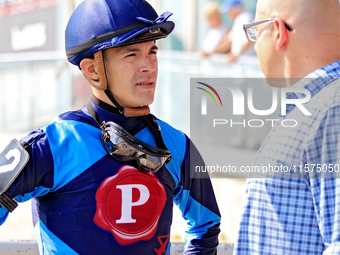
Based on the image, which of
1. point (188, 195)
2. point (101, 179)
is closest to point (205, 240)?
point (188, 195)

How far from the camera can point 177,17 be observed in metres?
8.59

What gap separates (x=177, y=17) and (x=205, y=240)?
6990mm

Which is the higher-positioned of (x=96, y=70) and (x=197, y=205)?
(x=96, y=70)

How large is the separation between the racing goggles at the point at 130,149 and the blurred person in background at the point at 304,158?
58 centimetres

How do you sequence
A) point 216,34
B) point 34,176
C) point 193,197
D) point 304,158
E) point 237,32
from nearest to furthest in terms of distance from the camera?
point 304,158
point 34,176
point 193,197
point 237,32
point 216,34

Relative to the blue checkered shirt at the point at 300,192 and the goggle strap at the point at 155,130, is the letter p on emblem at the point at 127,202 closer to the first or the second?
the goggle strap at the point at 155,130

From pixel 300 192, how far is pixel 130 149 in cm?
80

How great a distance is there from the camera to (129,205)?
1.87m

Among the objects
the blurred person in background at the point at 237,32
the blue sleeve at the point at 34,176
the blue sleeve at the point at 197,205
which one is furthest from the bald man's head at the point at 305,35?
the blurred person in background at the point at 237,32

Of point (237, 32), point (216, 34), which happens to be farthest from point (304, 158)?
point (216, 34)

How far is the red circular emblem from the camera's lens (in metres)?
1.83

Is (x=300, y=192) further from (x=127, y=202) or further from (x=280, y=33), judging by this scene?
(x=127, y=202)

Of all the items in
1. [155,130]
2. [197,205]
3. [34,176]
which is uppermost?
[155,130]

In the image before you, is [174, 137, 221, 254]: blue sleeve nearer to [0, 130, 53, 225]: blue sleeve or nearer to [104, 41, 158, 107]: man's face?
[104, 41, 158, 107]: man's face
